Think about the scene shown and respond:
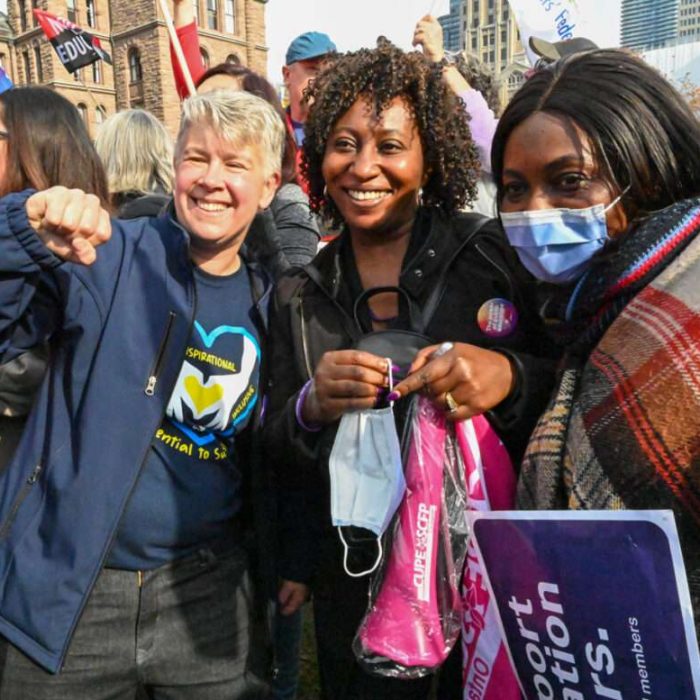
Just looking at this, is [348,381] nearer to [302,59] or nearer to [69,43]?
[302,59]

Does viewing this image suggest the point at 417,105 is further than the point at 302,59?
No

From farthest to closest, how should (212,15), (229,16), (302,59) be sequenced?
1. (229,16)
2. (212,15)
3. (302,59)

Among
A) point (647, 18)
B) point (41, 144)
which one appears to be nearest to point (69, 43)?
point (41, 144)

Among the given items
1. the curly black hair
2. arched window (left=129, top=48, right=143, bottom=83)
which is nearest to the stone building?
arched window (left=129, top=48, right=143, bottom=83)

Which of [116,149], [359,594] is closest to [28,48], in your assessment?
[116,149]

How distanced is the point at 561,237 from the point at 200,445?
108 cm

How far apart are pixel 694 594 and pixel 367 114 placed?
1.36 metres

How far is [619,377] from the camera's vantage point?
1.15 meters

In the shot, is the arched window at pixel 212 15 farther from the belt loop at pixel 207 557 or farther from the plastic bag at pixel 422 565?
the plastic bag at pixel 422 565

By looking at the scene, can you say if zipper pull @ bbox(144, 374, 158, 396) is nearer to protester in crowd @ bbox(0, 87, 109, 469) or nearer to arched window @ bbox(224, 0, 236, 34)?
protester in crowd @ bbox(0, 87, 109, 469)

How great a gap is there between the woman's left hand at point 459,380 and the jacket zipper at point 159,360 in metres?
0.71

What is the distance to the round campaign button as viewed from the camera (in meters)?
1.67

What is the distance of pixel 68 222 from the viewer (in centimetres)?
133

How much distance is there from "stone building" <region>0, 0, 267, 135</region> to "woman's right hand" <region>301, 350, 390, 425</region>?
104 feet
